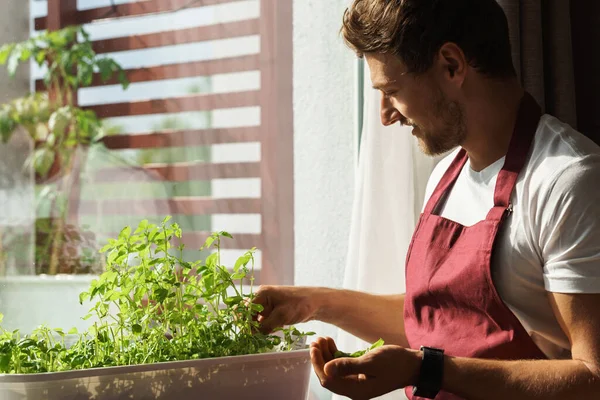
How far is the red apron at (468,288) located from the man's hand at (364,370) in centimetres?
23

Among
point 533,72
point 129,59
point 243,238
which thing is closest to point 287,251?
point 243,238

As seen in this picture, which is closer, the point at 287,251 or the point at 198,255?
the point at 198,255

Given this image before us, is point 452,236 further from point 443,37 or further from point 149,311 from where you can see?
point 149,311

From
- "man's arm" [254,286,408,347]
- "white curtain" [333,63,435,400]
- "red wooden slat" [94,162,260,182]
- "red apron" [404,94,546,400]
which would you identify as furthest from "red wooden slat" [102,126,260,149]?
"red apron" [404,94,546,400]

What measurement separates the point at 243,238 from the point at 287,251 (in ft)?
0.48

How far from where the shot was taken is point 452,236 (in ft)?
4.42

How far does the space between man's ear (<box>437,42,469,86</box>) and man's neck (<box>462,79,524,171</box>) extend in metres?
0.05

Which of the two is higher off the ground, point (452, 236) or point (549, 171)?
point (549, 171)

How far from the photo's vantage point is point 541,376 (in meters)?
1.08

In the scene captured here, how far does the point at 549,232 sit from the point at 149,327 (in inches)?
25.5

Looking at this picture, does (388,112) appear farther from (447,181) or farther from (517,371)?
(517,371)

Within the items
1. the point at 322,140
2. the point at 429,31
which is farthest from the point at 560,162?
the point at 322,140

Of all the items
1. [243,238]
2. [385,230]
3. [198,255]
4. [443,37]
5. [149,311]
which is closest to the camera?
[149,311]

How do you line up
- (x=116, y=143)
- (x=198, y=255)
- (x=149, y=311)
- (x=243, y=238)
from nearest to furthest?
(x=149, y=311), (x=116, y=143), (x=198, y=255), (x=243, y=238)
